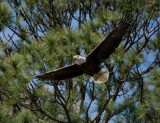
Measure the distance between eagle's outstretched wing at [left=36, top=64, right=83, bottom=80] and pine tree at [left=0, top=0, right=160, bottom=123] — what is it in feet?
0.18

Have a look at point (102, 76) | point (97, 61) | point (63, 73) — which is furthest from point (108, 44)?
point (63, 73)

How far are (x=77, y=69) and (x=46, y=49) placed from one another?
1.88ft

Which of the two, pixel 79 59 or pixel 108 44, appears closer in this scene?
pixel 79 59

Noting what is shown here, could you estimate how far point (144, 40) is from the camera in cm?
316

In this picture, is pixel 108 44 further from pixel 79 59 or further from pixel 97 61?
pixel 79 59

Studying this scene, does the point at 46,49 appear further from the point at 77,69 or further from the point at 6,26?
the point at 6,26

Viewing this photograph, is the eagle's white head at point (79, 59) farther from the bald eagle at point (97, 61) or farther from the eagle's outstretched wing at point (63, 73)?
the eagle's outstretched wing at point (63, 73)

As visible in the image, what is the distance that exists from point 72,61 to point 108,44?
0.33 m

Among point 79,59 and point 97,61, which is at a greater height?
point 97,61

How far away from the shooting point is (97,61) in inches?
114

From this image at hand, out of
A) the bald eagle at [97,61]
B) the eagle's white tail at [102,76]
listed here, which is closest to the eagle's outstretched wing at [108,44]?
the bald eagle at [97,61]

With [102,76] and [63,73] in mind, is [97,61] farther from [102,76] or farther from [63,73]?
[63,73]

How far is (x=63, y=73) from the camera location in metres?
2.89

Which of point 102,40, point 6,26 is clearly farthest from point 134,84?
point 6,26
